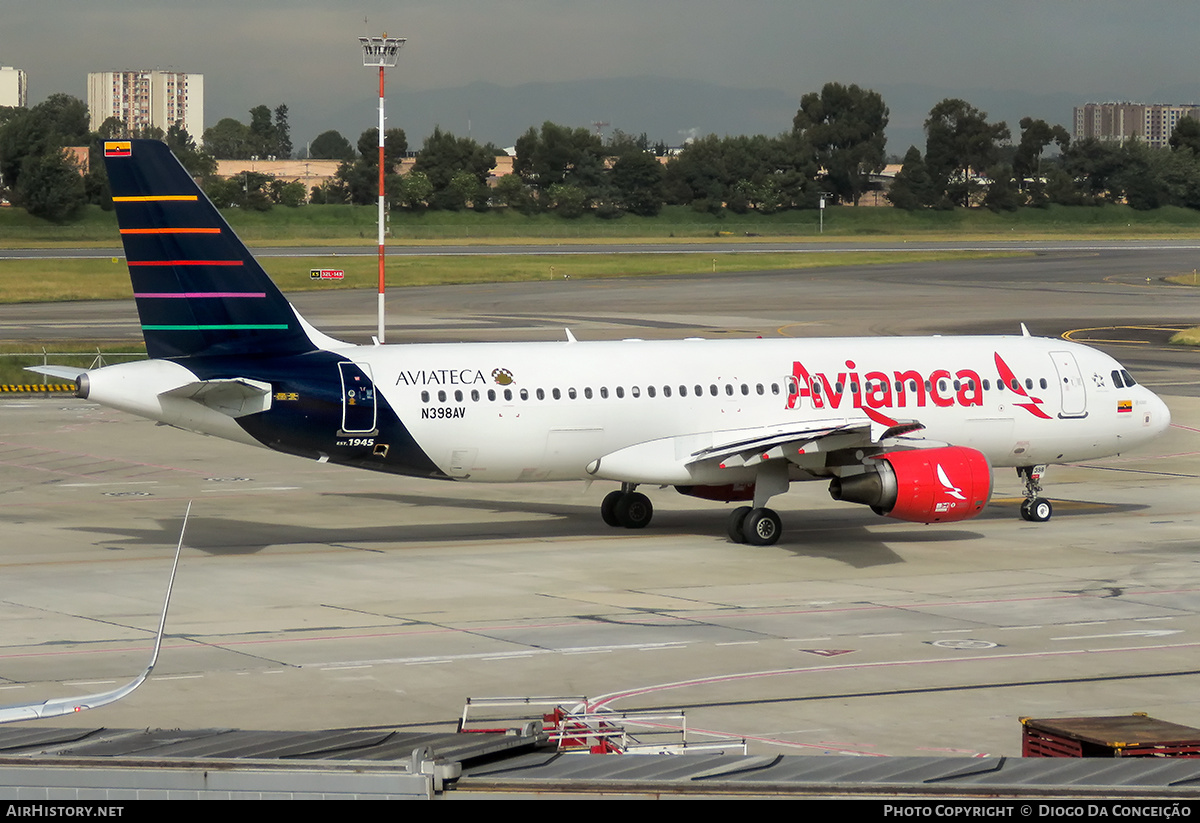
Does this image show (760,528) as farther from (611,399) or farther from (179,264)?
(179,264)

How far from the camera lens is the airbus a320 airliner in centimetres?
3259

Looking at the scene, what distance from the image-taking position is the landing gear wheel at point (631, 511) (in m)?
37.3

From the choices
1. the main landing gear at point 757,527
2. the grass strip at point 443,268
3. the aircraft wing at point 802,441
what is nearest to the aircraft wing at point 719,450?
the aircraft wing at point 802,441

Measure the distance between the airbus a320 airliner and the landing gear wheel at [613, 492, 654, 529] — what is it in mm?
54

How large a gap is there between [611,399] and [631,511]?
3531mm

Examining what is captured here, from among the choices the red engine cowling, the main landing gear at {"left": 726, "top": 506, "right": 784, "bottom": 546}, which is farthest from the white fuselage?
the red engine cowling

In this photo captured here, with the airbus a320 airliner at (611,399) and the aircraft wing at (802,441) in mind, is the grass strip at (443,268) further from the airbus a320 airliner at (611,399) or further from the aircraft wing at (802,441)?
the aircraft wing at (802,441)

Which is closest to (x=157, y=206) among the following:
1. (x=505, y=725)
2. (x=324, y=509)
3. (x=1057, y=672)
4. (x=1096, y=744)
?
(x=324, y=509)

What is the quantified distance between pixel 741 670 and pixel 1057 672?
4871 millimetres

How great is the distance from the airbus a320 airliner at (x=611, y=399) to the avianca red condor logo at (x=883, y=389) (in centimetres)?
5

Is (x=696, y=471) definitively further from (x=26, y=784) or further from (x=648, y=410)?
(x=26, y=784)

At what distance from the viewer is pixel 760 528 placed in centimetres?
3481

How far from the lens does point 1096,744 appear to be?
53.2ft

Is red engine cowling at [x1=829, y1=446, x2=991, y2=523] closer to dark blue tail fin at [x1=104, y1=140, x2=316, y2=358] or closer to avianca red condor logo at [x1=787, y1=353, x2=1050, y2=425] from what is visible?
avianca red condor logo at [x1=787, y1=353, x2=1050, y2=425]
